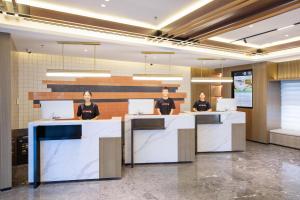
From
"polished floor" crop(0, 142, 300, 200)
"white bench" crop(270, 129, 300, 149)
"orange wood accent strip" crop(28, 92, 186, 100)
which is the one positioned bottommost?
"polished floor" crop(0, 142, 300, 200)

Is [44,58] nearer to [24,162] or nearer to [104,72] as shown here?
[104,72]

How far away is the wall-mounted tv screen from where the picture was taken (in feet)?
27.4

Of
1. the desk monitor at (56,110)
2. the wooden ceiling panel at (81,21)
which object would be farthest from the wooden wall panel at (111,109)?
the wooden ceiling panel at (81,21)

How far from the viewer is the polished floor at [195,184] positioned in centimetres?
386

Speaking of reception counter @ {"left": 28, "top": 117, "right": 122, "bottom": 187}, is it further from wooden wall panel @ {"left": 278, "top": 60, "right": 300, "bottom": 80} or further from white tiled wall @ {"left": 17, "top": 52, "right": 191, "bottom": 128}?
wooden wall panel @ {"left": 278, "top": 60, "right": 300, "bottom": 80}

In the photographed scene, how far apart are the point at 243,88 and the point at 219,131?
2.69 meters

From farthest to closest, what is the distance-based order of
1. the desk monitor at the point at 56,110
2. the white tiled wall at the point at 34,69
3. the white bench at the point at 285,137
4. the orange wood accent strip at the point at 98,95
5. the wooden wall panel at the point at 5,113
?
the white bench at the point at 285,137 < the orange wood accent strip at the point at 98,95 < the white tiled wall at the point at 34,69 < the desk monitor at the point at 56,110 < the wooden wall panel at the point at 5,113

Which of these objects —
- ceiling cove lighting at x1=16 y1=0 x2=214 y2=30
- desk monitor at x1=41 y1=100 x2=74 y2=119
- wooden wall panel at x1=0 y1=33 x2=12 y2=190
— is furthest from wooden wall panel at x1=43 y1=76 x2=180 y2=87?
ceiling cove lighting at x1=16 y1=0 x2=214 y2=30

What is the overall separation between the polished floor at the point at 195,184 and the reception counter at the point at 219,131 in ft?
2.57

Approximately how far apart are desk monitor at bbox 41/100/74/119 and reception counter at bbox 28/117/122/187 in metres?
0.34

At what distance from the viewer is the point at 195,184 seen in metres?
4.35

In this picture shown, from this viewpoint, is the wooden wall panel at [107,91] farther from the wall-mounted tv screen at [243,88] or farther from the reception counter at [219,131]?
the reception counter at [219,131]

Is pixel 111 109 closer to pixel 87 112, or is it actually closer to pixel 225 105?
pixel 87 112

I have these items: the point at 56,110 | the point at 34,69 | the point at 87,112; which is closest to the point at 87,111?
the point at 87,112
